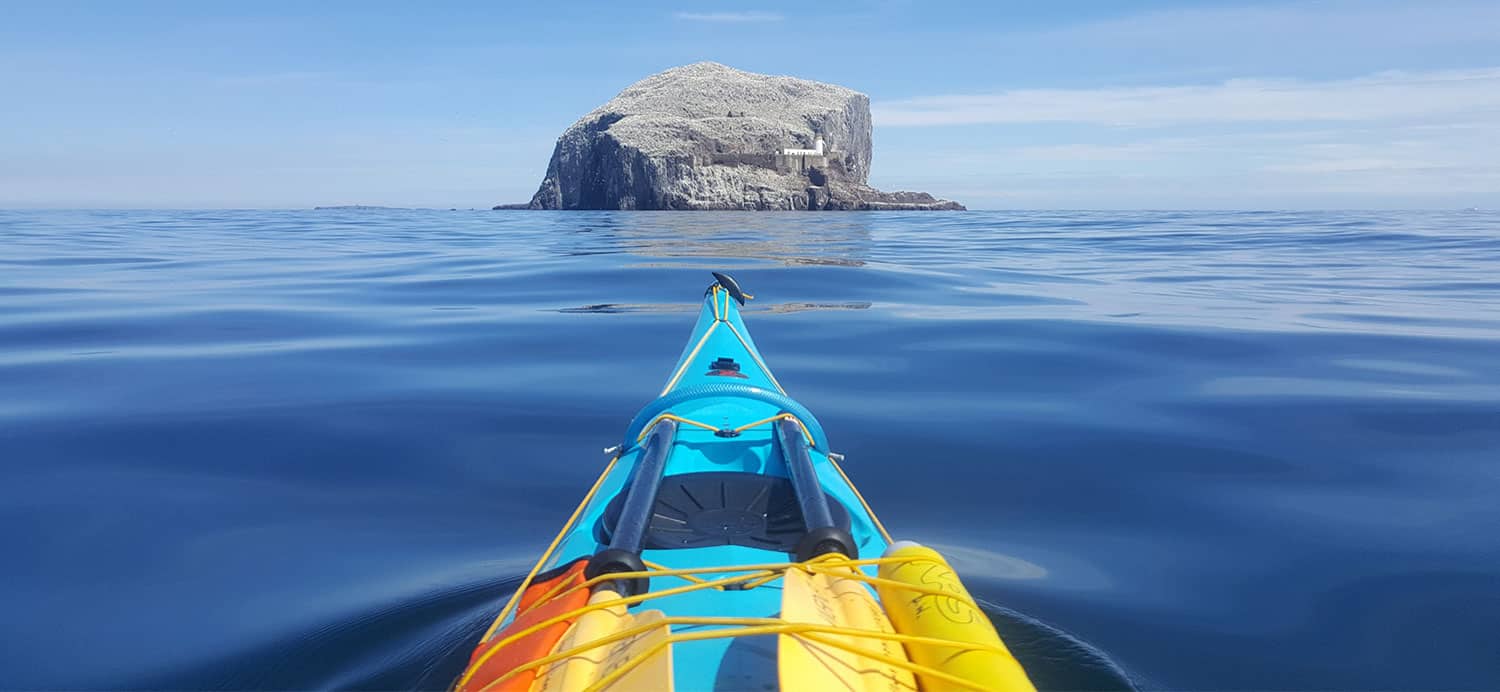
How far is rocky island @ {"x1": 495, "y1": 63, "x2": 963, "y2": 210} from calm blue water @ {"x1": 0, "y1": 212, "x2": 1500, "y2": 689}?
70791 millimetres

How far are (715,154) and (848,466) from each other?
81591mm

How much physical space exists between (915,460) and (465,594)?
243 centimetres

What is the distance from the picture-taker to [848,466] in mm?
4414

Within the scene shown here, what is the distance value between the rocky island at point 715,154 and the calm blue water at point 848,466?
232ft

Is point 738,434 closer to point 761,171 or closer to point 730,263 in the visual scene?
point 730,263

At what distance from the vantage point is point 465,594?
9.84 ft

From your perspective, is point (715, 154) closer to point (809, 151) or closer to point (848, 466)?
point (809, 151)

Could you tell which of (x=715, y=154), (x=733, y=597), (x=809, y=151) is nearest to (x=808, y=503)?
(x=733, y=597)

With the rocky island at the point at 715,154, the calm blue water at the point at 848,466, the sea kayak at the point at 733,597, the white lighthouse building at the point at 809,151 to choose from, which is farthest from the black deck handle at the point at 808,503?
the white lighthouse building at the point at 809,151

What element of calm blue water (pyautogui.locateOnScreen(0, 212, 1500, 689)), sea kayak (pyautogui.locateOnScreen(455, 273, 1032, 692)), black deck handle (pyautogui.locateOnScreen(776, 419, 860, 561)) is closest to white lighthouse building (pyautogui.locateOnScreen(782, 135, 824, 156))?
calm blue water (pyautogui.locateOnScreen(0, 212, 1500, 689))

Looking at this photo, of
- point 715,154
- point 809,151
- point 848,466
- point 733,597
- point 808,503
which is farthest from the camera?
point 809,151

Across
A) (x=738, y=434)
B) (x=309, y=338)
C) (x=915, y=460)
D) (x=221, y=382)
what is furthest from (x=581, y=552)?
(x=309, y=338)

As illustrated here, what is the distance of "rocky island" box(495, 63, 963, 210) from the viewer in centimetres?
7956

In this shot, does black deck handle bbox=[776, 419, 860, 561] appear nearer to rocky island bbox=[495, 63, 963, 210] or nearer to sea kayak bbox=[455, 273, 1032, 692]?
sea kayak bbox=[455, 273, 1032, 692]
